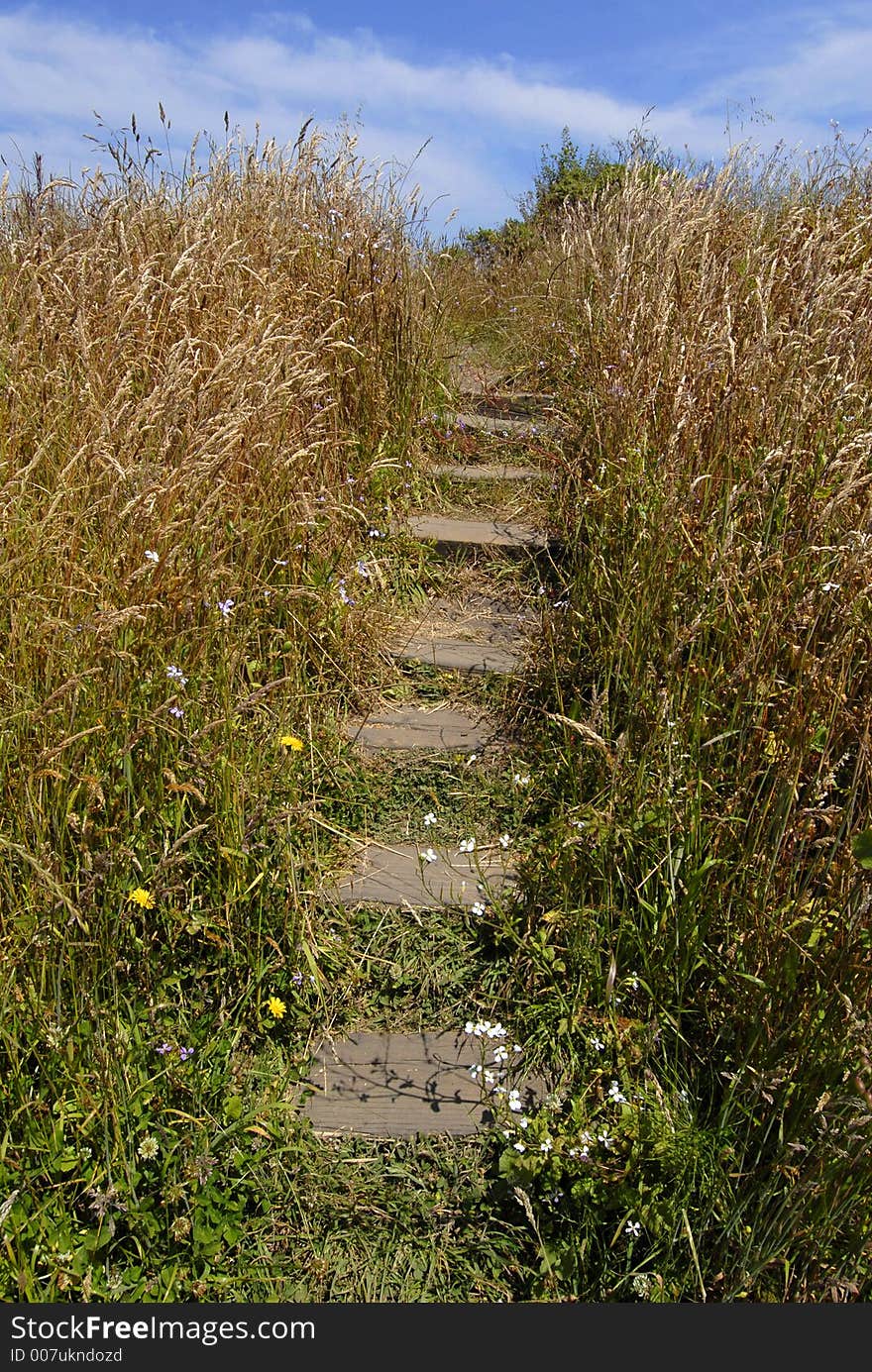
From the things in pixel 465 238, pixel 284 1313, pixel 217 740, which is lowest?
pixel 284 1313

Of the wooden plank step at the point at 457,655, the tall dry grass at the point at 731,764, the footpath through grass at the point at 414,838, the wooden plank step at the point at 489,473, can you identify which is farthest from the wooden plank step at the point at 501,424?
the wooden plank step at the point at 457,655

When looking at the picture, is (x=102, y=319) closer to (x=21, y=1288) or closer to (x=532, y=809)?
(x=532, y=809)

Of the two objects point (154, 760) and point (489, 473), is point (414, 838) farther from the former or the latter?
point (489, 473)

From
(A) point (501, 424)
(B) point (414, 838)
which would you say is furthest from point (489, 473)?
(B) point (414, 838)

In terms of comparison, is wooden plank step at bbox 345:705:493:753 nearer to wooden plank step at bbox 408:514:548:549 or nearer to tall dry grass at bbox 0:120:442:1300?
tall dry grass at bbox 0:120:442:1300

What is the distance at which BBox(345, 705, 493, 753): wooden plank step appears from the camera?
3.22 metres

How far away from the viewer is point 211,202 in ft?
15.4

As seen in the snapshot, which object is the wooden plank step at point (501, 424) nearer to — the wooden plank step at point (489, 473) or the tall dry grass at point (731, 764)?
the wooden plank step at point (489, 473)

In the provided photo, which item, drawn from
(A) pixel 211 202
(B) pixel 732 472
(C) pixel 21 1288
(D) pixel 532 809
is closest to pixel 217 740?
(D) pixel 532 809

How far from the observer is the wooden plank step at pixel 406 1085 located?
2.06 meters

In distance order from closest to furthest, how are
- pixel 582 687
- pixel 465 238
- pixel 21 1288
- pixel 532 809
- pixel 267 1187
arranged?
pixel 21 1288 < pixel 267 1187 < pixel 532 809 < pixel 582 687 < pixel 465 238

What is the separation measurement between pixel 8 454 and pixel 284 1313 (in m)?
2.50

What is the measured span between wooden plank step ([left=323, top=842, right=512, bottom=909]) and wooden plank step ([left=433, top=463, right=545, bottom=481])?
2652 mm

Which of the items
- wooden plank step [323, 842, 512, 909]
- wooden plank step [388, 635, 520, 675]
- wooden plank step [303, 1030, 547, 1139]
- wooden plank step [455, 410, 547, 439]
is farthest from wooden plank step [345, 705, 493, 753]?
wooden plank step [455, 410, 547, 439]
